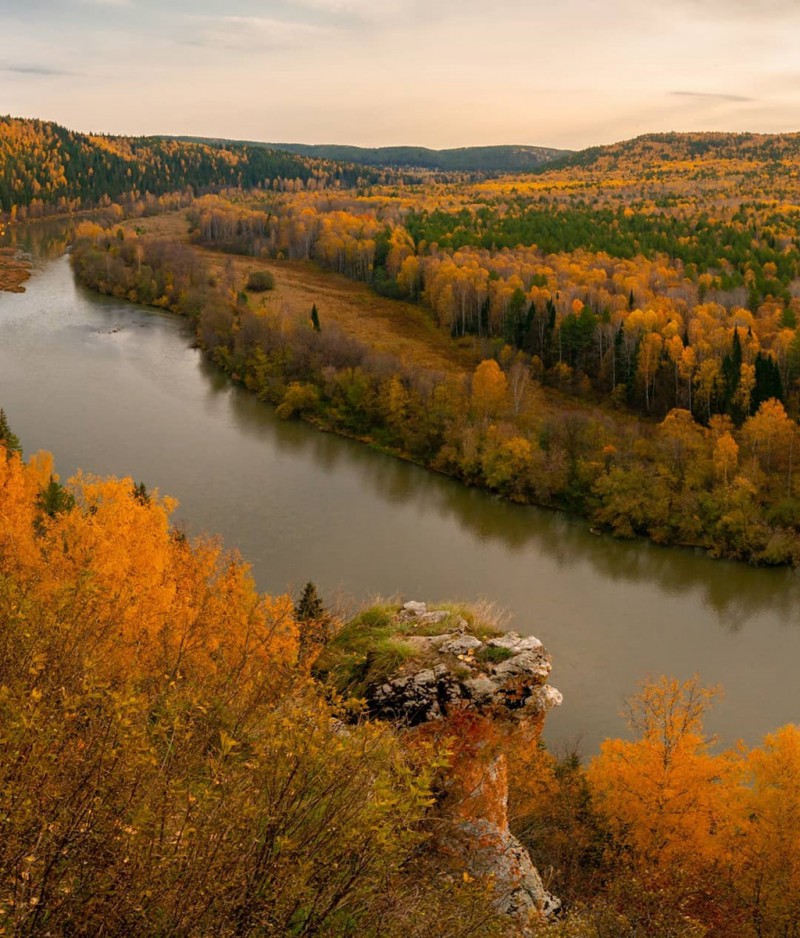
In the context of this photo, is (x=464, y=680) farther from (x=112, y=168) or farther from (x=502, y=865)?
(x=112, y=168)

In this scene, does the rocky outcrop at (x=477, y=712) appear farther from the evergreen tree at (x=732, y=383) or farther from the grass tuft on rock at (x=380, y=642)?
the evergreen tree at (x=732, y=383)

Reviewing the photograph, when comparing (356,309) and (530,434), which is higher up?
(356,309)

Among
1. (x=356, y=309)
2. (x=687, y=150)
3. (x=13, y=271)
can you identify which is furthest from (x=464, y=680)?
(x=687, y=150)

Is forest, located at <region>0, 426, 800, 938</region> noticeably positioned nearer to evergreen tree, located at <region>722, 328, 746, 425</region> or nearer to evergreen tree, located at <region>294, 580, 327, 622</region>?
evergreen tree, located at <region>294, 580, 327, 622</region>

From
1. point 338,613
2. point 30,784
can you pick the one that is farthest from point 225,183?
point 30,784

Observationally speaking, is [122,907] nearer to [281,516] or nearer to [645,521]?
[281,516]

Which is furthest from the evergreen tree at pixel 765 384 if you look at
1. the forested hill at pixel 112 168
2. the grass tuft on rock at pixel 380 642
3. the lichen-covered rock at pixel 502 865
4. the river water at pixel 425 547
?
the forested hill at pixel 112 168
